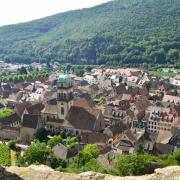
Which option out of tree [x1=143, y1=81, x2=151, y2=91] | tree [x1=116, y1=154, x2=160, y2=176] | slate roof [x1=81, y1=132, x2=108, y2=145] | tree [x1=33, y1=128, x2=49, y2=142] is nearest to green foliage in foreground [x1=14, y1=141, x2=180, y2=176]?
tree [x1=116, y1=154, x2=160, y2=176]

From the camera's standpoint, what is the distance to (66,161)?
4541cm

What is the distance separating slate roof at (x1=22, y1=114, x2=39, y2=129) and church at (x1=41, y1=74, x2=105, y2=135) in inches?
75.5

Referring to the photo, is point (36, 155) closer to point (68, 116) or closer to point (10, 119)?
point (68, 116)

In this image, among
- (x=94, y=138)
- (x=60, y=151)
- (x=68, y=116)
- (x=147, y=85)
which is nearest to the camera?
(x=60, y=151)

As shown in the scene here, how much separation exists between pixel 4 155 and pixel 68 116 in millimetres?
12856

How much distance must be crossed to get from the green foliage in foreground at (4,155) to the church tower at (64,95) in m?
10.4

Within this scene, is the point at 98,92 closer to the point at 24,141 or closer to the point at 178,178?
the point at 24,141

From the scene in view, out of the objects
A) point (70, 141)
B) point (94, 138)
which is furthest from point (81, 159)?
point (70, 141)

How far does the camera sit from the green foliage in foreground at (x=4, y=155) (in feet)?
154

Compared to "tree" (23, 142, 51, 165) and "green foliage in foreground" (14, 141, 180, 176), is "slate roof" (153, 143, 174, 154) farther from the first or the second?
"tree" (23, 142, 51, 165)

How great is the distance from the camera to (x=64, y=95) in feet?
198

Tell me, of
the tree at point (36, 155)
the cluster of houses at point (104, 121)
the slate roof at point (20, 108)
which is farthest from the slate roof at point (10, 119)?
the tree at point (36, 155)

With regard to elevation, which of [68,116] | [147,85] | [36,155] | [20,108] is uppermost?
[68,116]

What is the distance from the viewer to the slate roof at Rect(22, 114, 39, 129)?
60.4 m
